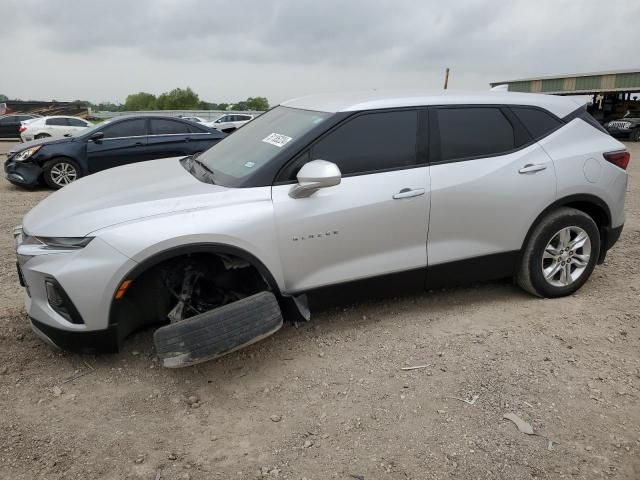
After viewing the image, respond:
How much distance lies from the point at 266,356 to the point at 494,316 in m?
1.73

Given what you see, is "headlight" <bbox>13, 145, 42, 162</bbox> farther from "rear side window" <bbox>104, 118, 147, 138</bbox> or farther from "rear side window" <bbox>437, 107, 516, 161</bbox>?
"rear side window" <bbox>437, 107, 516, 161</bbox>

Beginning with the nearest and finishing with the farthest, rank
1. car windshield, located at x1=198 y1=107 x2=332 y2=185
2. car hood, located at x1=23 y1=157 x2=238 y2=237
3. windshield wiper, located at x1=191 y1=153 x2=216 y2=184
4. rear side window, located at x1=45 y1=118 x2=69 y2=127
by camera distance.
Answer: car hood, located at x1=23 y1=157 x2=238 y2=237 → car windshield, located at x1=198 y1=107 x2=332 y2=185 → windshield wiper, located at x1=191 y1=153 x2=216 y2=184 → rear side window, located at x1=45 y1=118 x2=69 y2=127

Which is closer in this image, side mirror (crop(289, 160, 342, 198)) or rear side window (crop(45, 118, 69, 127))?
side mirror (crop(289, 160, 342, 198))

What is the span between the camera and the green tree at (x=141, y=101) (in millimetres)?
87625

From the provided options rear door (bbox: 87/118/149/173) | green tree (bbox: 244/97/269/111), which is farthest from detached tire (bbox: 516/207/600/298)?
green tree (bbox: 244/97/269/111)

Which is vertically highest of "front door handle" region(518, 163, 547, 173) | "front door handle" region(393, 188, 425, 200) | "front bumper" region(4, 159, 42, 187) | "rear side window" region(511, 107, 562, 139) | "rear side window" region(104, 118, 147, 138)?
Result: "rear side window" region(511, 107, 562, 139)

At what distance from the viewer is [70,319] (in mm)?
2855

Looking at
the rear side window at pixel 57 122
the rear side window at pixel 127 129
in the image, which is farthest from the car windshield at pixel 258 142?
the rear side window at pixel 57 122

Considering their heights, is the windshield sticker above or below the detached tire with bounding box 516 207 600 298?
above

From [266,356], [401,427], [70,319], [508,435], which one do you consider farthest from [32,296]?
[508,435]

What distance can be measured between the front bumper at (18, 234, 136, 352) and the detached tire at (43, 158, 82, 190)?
6862 mm

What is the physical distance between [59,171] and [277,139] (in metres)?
7.20

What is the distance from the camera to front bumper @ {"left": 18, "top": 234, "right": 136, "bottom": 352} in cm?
275

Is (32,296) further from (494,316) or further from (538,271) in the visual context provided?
(538,271)
